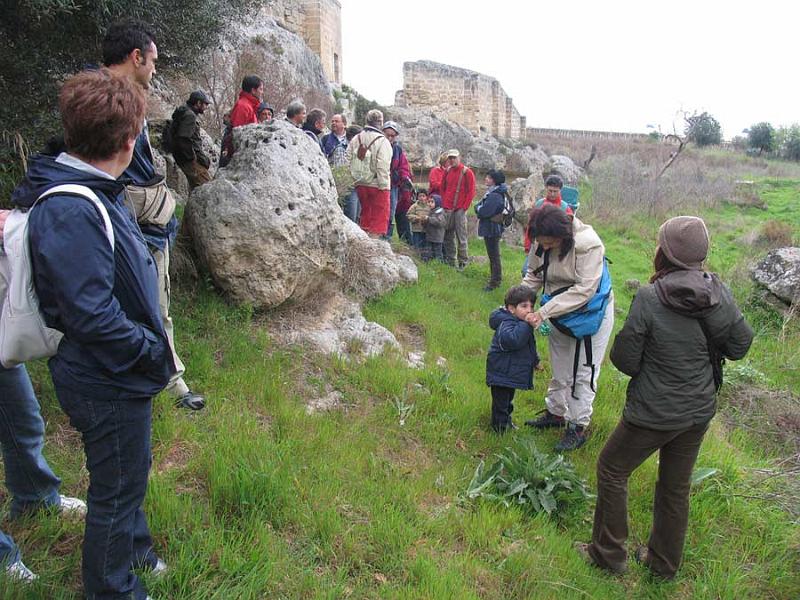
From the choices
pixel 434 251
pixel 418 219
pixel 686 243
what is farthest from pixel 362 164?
pixel 686 243

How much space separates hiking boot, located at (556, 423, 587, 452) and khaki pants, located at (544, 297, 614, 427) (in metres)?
0.06

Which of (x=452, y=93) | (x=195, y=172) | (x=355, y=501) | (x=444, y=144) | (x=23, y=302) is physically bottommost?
(x=355, y=501)

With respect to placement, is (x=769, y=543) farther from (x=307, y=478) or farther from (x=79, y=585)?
(x=79, y=585)

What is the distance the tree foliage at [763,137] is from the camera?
133ft

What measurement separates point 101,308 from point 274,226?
3.27 meters

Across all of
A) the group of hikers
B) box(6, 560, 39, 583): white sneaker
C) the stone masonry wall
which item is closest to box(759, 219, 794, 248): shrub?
the stone masonry wall

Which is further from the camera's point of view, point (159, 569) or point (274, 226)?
point (274, 226)

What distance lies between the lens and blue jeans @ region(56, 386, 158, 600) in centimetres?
204

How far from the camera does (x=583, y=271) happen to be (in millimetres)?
4344

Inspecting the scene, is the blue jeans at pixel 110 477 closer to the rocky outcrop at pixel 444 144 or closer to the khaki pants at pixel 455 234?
the khaki pants at pixel 455 234

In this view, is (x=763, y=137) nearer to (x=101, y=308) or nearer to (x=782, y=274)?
(x=782, y=274)

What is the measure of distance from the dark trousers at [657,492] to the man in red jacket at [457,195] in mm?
6889

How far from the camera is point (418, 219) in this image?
33.9 feet

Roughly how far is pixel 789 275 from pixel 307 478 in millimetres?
9983
